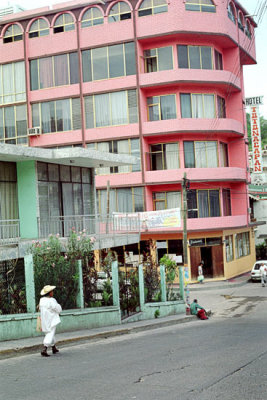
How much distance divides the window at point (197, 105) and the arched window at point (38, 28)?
1154cm

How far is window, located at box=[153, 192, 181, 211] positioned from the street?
910 inches

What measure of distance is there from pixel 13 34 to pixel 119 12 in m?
8.45

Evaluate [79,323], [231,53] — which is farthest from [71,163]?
[231,53]

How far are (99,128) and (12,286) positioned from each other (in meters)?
26.2

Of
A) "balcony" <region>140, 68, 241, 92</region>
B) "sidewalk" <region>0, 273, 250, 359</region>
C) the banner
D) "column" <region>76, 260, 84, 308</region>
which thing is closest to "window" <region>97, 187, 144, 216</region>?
the banner

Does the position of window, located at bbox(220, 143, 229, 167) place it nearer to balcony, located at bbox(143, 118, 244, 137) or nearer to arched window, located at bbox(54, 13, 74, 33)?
balcony, located at bbox(143, 118, 244, 137)

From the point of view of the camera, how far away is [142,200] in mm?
38125

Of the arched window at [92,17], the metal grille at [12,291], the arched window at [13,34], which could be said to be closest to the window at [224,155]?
the arched window at [92,17]

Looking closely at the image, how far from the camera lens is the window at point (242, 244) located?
42000 millimetres

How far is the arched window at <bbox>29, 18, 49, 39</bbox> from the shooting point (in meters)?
40.4

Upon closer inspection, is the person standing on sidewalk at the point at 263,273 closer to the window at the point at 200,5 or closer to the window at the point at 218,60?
the window at the point at 218,60

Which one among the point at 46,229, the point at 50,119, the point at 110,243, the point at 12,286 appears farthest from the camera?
the point at 50,119

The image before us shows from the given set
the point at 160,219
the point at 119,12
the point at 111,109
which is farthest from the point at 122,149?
the point at 119,12

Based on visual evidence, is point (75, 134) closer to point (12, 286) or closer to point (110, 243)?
point (110, 243)
